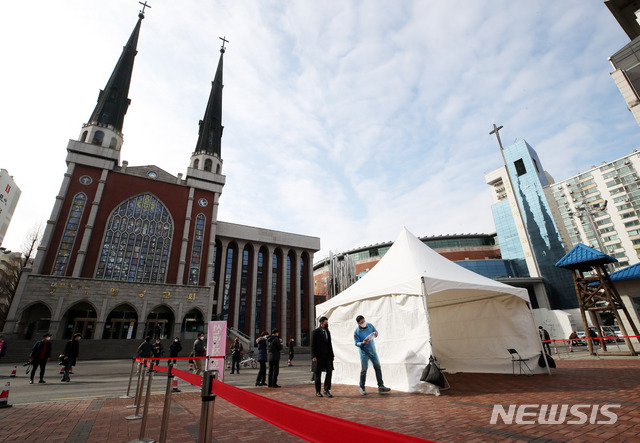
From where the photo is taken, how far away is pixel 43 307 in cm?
2527

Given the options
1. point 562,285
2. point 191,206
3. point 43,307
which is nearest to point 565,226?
point 562,285

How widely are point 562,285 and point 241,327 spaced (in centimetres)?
5269

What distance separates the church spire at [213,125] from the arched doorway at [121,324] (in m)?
20.3

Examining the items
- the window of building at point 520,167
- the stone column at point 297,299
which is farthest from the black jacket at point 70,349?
the window of building at point 520,167

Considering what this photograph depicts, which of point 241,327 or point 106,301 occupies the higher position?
point 106,301

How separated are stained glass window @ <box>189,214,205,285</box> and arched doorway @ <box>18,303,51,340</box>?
1139 centimetres

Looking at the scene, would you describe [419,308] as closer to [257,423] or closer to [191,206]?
[257,423]

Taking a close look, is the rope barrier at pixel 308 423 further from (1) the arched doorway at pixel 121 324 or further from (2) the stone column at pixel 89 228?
(2) the stone column at pixel 89 228

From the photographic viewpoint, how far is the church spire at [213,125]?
126 feet

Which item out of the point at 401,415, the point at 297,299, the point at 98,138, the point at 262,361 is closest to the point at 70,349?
the point at 262,361

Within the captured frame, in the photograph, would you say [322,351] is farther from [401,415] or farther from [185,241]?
[185,241]

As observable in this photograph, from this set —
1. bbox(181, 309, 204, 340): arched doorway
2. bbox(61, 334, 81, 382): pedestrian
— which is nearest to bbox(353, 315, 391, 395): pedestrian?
bbox(61, 334, 81, 382): pedestrian

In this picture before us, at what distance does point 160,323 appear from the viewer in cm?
2753

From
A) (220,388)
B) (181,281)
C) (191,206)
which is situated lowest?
(220,388)
